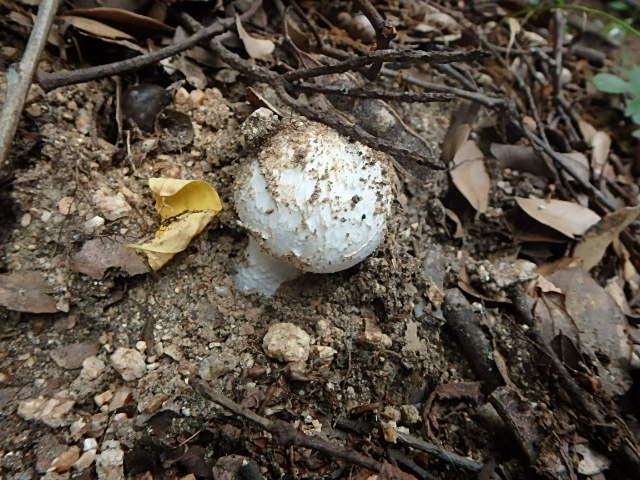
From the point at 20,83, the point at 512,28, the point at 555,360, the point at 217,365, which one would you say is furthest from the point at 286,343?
the point at 512,28

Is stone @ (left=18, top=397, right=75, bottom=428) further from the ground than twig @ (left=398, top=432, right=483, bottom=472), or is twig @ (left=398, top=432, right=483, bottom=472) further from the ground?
twig @ (left=398, top=432, right=483, bottom=472)

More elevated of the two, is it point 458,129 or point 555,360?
point 458,129

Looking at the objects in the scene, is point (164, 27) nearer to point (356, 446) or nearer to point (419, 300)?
point (419, 300)

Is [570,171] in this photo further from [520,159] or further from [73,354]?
[73,354]

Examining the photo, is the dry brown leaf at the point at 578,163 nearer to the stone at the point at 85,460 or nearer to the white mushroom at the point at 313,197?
the white mushroom at the point at 313,197

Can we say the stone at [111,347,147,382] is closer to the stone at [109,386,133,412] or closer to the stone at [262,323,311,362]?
the stone at [109,386,133,412]

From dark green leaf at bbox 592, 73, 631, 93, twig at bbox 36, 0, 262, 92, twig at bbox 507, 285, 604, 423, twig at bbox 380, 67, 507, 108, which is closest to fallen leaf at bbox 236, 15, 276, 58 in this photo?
twig at bbox 36, 0, 262, 92
